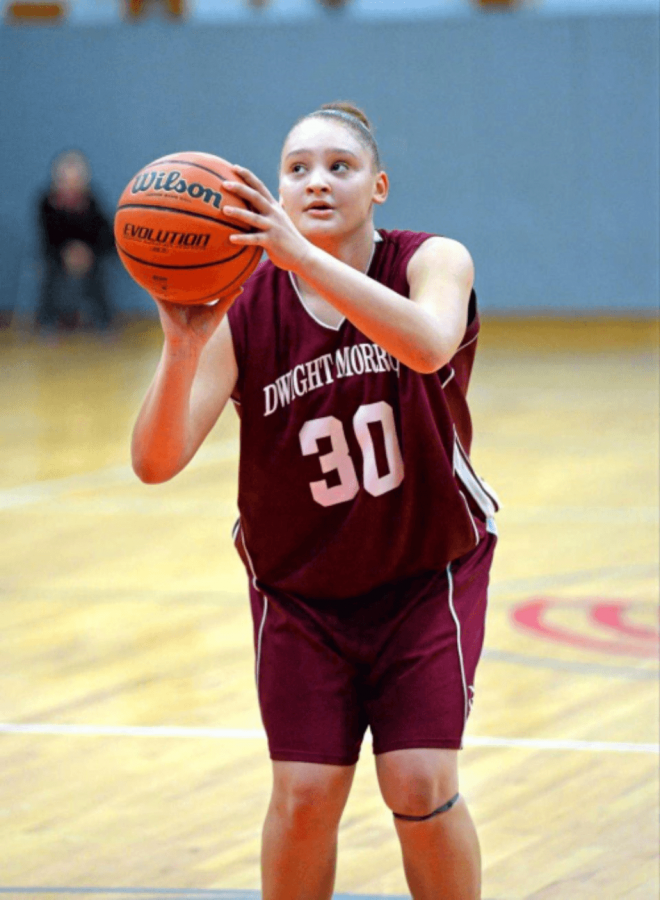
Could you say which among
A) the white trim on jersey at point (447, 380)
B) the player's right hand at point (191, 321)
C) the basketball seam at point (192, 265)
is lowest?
the white trim on jersey at point (447, 380)

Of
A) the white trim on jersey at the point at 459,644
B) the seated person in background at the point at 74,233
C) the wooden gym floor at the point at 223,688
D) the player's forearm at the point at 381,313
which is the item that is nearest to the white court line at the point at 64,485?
the wooden gym floor at the point at 223,688

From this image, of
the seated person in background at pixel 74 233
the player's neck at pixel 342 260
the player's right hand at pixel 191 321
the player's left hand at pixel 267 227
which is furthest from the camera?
the seated person in background at pixel 74 233

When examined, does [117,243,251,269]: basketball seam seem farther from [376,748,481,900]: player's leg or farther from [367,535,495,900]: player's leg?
[376,748,481,900]: player's leg

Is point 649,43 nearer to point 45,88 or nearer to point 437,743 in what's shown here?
point 45,88

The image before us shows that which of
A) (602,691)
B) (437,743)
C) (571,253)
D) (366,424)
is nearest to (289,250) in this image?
(366,424)

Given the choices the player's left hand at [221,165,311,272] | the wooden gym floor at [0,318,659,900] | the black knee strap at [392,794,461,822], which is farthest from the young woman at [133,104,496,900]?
the wooden gym floor at [0,318,659,900]

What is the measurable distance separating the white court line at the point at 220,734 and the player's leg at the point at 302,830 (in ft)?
5.24

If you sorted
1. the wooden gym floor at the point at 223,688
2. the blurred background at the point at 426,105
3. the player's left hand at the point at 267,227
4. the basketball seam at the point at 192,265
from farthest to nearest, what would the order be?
the blurred background at the point at 426,105, the wooden gym floor at the point at 223,688, the basketball seam at the point at 192,265, the player's left hand at the point at 267,227

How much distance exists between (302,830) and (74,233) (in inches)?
495

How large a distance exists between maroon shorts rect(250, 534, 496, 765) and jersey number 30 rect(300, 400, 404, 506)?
19cm

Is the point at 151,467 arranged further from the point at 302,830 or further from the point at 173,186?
the point at 302,830

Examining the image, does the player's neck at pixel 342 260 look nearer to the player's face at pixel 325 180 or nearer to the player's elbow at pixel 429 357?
the player's face at pixel 325 180

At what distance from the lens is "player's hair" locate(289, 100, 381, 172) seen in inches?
109

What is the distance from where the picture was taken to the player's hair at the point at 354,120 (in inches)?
109
